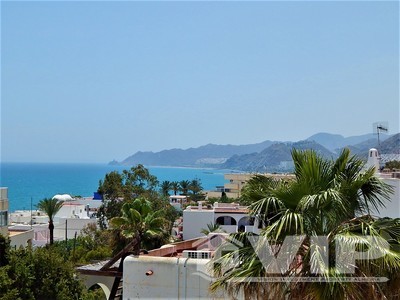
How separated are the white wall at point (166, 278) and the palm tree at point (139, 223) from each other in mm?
5765

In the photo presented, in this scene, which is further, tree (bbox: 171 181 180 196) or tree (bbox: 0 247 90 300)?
tree (bbox: 171 181 180 196)

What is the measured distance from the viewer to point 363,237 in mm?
5527

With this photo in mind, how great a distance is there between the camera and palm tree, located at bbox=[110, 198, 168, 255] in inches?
612

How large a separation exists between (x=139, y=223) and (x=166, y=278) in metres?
6.51

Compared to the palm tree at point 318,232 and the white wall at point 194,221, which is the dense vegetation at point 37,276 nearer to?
the palm tree at point 318,232

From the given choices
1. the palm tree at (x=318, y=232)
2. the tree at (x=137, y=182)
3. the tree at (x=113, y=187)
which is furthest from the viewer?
the tree at (x=137, y=182)

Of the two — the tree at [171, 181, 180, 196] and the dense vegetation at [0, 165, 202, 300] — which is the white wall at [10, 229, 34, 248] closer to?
the dense vegetation at [0, 165, 202, 300]

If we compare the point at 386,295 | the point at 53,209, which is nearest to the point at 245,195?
the point at 386,295

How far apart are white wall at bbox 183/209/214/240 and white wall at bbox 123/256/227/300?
21.2 m

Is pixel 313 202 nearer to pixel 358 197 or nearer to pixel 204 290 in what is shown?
pixel 358 197

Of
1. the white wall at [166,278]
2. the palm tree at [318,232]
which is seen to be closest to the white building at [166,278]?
the white wall at [166,278]

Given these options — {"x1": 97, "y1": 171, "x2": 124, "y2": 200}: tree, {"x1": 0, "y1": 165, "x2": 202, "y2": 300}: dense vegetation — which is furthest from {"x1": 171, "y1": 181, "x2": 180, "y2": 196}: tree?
{"x1": 0, "y1": 165, "x2": 202, "y2": 300}: dense vegetation

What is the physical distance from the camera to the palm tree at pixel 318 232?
548 cm

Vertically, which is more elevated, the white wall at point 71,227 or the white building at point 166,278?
the white building at point 166,278
